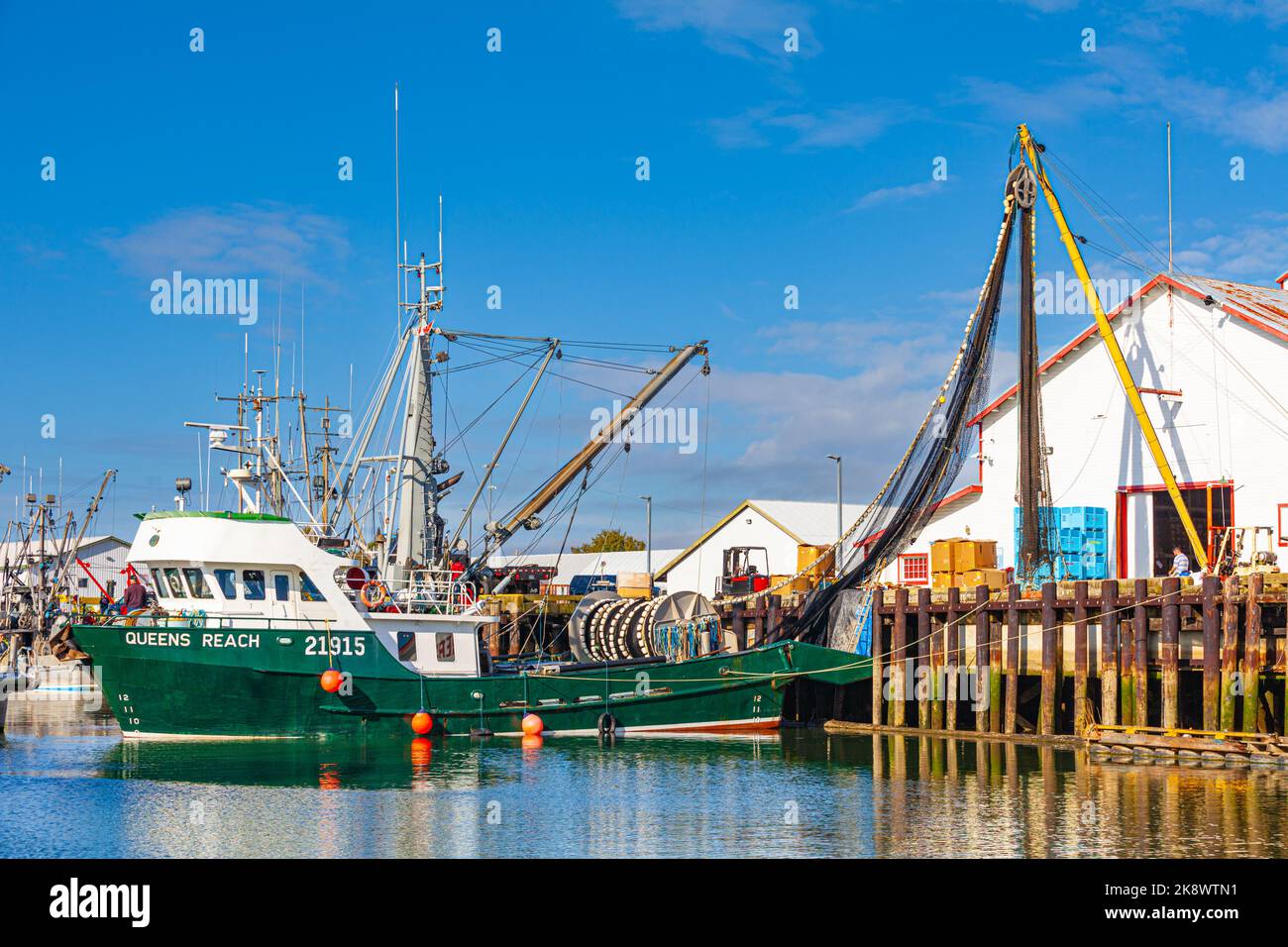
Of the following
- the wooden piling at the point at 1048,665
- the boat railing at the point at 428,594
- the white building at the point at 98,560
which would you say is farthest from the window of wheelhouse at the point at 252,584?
the white building at the point at 98,560

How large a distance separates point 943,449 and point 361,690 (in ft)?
38.6

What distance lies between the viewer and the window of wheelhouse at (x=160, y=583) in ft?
82.6

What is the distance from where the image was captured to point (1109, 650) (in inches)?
940

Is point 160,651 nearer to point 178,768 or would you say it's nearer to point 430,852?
point 178,768

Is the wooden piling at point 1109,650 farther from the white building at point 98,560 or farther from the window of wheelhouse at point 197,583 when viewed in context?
the white building at point 98,560

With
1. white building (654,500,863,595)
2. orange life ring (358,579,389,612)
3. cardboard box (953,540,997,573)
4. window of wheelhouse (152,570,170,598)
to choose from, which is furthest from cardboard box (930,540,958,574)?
white building (654,500,863,595)

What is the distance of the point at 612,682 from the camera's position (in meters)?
26.9

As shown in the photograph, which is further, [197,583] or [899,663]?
[899,663]

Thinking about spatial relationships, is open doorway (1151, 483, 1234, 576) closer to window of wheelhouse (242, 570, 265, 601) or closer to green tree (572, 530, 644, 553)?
window of wheelhouse (242, 570, 265, 601)

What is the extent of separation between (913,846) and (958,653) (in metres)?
11.3

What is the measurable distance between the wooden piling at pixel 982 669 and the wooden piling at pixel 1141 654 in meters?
3.04

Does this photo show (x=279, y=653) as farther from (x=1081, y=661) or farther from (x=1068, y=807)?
(x=1081, y=661)

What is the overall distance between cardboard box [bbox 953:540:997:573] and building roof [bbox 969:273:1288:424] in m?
2.59

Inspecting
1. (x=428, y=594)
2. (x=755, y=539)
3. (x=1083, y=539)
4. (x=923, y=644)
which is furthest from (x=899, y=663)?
(x=755, y=539)
